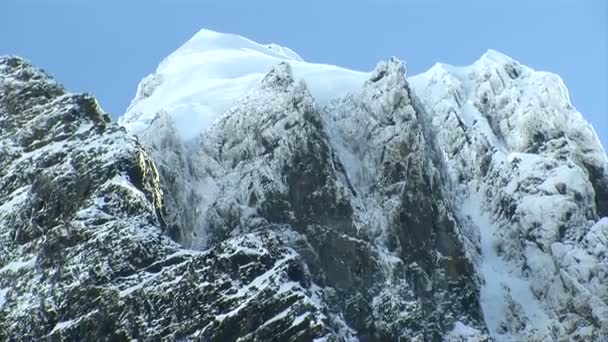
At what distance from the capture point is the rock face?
471 ft

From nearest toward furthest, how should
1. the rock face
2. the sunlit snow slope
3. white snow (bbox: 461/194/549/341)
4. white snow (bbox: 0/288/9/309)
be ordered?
the rock face, white snow (bbox: 0/288/9/309), the sunlit snow slope, white snow (bbox: 461/194/549/341)

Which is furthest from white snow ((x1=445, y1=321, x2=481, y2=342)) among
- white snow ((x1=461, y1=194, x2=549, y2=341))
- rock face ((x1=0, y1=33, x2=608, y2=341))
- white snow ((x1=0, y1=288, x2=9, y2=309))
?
white snow ((x1=0, y1=288, x2=9, y2=309))

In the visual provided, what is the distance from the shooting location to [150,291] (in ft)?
475

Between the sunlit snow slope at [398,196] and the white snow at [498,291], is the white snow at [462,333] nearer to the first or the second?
the sunlit snow slope at [398,196]

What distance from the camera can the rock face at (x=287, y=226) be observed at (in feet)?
471

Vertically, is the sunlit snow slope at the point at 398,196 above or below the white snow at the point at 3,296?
Result: above

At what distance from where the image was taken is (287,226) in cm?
17562

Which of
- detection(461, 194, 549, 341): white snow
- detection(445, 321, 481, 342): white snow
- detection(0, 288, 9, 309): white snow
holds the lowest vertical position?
detection(0, 288, 9, 309): white snow

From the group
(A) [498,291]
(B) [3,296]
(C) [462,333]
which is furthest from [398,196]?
(B) [3,296]

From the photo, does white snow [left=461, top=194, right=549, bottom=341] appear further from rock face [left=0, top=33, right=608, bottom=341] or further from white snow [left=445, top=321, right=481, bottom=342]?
white snow [left=445, top=321, right=481, bottom=342]

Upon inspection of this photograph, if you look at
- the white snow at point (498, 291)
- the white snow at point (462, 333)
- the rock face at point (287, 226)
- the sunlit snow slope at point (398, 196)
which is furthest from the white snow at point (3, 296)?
the white snow at point (498, 291)

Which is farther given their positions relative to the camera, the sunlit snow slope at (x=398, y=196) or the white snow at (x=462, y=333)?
the sunlit snow slope at (x=398, y=196)

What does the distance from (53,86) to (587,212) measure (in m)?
44.5

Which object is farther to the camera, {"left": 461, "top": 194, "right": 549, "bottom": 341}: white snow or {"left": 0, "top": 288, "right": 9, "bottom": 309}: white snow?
{"left": 461, "top": 194, "right": 549, "bottom": 341}: white snow
